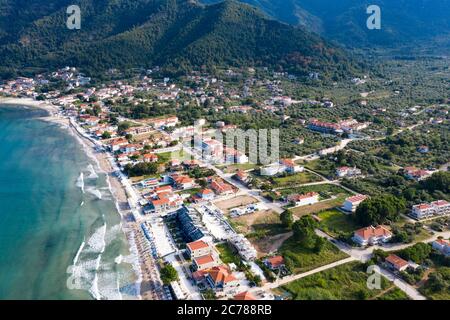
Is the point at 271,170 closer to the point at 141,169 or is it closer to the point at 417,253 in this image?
the point at 141,169

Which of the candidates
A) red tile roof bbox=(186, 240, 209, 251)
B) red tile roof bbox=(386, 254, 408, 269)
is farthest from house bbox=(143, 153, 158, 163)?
red tile roof bbox=(386, 254, 408, 269)

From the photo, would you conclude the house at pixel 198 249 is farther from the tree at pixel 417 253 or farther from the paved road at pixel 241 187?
the tree at pixel 417 253

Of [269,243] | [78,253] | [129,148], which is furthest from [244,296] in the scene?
[129,148]

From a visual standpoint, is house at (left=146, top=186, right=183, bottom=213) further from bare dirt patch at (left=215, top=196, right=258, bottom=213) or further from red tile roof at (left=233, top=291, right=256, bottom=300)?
red tile roof at (left=233, top=291, right=256, bottom=300)

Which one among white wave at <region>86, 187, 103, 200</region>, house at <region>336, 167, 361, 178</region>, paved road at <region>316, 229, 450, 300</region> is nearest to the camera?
paved road at <region>316, 229, 450, 300</region>

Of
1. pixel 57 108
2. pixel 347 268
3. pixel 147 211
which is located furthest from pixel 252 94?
pixel 347 268
